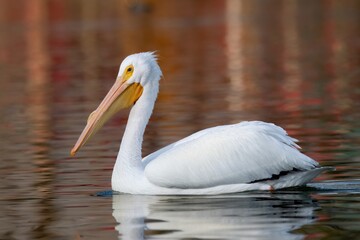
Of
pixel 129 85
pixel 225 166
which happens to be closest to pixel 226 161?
pixel 225 166

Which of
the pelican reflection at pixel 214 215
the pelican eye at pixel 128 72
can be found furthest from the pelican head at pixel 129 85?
the pelican reflection at pixel 214 215

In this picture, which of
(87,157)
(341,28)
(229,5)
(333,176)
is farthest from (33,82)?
(229,5)

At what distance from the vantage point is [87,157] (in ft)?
40.6

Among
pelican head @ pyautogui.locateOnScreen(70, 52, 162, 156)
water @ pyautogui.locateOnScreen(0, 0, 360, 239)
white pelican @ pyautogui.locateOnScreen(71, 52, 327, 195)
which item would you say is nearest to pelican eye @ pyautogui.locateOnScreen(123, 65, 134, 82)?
pelican head @ pyautogui.locateOnScreen(70, 52, 162, 156)

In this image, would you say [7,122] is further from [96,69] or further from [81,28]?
[81,28]

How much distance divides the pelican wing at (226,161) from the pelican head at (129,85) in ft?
2.40

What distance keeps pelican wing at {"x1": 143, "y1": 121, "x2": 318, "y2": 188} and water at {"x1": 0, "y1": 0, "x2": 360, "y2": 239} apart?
14 centimetres

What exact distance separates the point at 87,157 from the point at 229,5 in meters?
62.9

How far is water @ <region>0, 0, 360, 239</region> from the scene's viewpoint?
862 cm

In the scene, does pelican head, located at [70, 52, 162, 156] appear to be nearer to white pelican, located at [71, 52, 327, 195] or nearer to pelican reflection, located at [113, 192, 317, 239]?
white pelican, located at [71, 52, 327, 195]

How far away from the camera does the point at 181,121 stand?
50.8ft

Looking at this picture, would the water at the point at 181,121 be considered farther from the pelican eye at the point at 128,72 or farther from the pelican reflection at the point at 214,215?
the pelican eye at the point at 128,72

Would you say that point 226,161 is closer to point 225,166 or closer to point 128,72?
point 225,166

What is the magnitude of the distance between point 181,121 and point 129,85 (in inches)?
205
